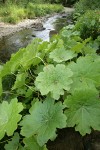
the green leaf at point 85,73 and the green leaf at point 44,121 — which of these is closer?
the green leaf at point 44,121

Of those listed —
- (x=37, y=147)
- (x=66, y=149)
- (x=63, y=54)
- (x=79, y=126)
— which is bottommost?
(x=66, y=149)

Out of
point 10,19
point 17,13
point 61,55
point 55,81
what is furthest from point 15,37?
point 55,81

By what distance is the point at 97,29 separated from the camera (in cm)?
567

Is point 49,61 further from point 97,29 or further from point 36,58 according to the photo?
point 97,29

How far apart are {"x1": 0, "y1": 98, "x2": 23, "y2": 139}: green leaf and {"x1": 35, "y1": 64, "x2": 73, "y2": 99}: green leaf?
199mm

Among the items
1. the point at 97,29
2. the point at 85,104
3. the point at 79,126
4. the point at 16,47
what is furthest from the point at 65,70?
the point at 16,47

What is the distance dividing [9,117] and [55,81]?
0.39m

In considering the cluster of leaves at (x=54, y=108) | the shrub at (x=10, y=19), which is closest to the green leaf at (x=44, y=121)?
the cluster of leaves at (x=54, y=108)

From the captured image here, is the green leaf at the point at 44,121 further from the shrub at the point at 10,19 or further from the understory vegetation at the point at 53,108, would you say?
the shrub at the point at 10,19

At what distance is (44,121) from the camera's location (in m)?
1.48

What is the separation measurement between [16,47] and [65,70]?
10.8m

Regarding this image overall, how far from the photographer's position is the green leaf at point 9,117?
4.66 feet

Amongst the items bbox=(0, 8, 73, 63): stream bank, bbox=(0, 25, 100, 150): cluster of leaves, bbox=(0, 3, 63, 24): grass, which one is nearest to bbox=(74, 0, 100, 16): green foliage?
bbox=(0, 8, 73, 63): stream bank

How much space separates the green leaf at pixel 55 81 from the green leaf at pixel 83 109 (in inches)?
3.6
